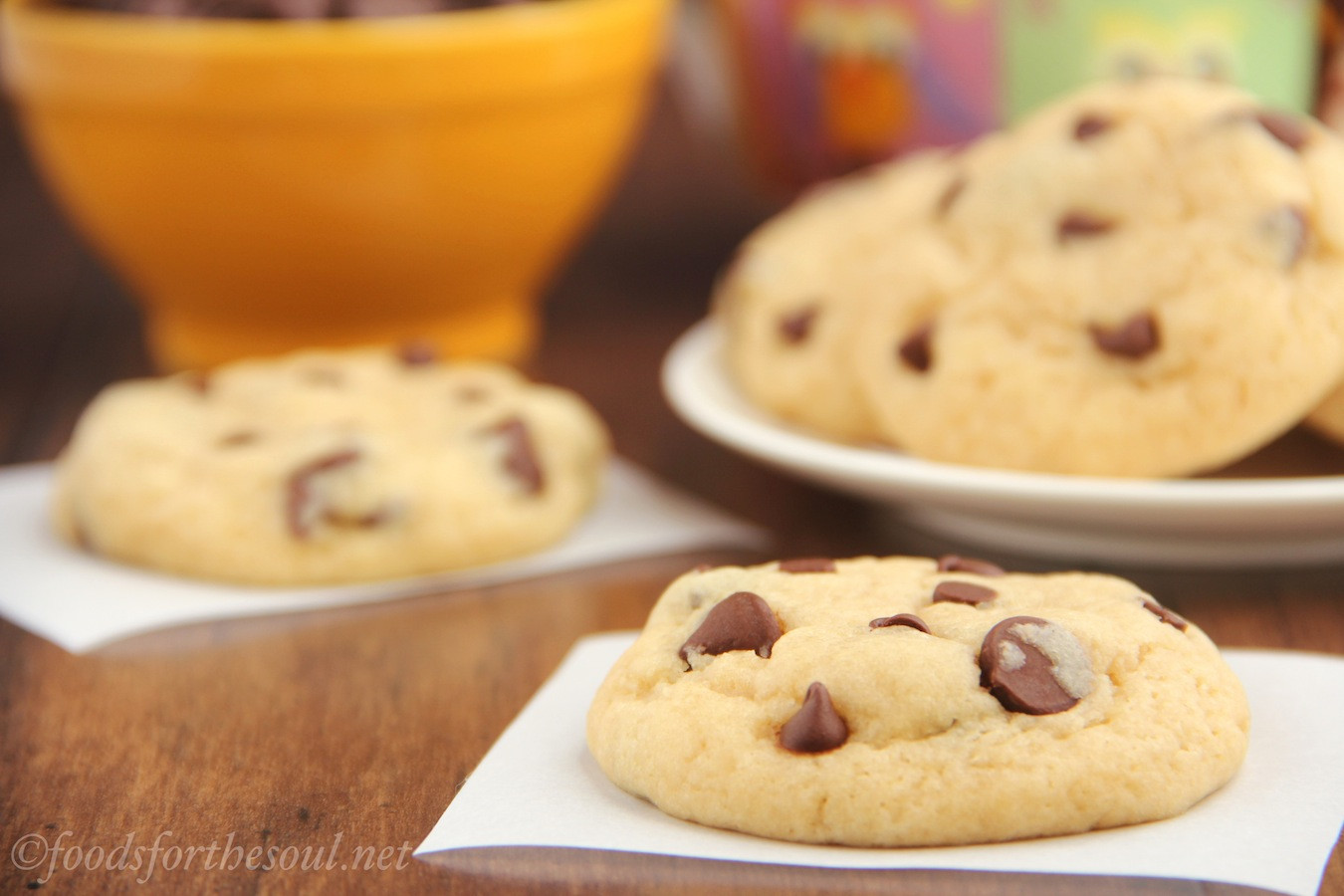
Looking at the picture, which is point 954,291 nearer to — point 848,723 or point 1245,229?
point 1245,229

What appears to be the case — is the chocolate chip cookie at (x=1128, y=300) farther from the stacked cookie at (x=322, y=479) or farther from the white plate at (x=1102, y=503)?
the stacked cookie at (x=322, y=479)

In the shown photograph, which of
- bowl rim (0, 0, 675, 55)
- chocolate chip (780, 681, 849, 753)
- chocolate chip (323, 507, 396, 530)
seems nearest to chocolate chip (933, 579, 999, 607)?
chocolate chip (780, 681, 849, 753)

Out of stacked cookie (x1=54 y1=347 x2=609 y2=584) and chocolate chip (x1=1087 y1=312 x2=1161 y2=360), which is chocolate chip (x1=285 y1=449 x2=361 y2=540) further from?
chocolate chip (x1=1087 y1=312 x2=1161 y2=360)

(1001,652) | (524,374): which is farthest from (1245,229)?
(524,374)

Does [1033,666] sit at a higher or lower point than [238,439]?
higher

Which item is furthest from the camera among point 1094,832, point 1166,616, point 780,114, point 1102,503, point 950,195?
point 780,114

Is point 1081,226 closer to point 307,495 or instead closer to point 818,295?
point 818,295

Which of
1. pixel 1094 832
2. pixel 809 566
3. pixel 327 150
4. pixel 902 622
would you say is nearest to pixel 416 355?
pixel 327 150
